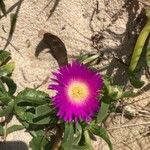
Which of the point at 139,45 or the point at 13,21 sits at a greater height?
the point at 13,21

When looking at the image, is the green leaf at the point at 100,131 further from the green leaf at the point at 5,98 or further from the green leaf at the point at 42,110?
the green leaf at the point at 5,98

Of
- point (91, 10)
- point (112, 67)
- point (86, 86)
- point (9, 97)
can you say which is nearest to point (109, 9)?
point (91, 10)

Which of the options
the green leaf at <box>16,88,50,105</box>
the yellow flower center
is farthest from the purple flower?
the green leaf at <box>16,88,50,105</box>

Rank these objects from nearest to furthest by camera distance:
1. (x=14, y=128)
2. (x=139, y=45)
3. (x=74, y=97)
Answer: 1. (x=74, y=97)
2. (x=139, y=45)
3. (x=14, y=128)

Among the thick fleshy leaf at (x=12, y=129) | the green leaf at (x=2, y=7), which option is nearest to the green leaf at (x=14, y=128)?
the thick fleshy leaf at (x=12, y=129)

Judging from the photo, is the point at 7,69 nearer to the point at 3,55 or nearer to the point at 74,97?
the point at 3,55

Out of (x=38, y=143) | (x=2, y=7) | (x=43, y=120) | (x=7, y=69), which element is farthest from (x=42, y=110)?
(x=2, y=7)

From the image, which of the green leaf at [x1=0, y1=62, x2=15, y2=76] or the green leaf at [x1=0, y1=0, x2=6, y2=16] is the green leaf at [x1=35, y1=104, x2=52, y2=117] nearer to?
the green leaf at [x1=0, y1=62, x2=15, y2=76]
